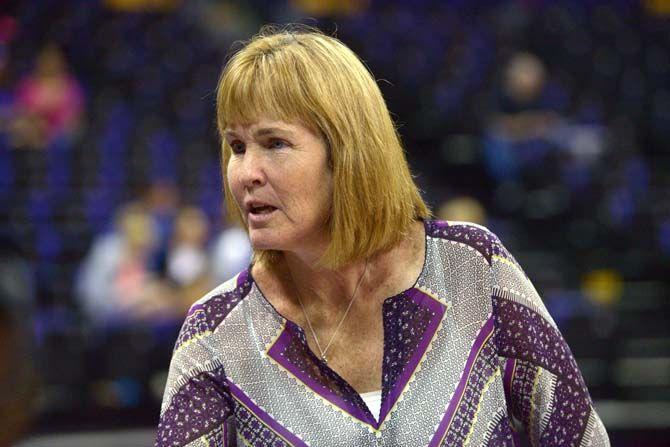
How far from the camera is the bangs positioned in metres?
1.59

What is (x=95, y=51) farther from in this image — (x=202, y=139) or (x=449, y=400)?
(x=449, y=400)

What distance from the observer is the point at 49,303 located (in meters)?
6.09

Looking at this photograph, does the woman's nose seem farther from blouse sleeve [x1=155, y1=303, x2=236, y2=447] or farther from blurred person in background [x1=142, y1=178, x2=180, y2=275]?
blurred person in background [x1=142, y1=178, x2=180, y2=275]

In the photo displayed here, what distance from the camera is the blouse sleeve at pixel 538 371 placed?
5.61 ft

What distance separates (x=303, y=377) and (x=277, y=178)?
351 mm

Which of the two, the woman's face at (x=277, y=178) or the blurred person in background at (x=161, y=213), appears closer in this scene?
the woman's face at (x=277, y=178)

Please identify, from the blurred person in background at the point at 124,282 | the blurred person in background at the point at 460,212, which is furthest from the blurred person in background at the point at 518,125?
the blurred person in background at the point at 124,282

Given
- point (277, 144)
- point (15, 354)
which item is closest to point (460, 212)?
point (277, 144)

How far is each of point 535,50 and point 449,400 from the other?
859 cm

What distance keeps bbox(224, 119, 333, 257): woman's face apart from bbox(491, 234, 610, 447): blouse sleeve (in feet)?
1.20

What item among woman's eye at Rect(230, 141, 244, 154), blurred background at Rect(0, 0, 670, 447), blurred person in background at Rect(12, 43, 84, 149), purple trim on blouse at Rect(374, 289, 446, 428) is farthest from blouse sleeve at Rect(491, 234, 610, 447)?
blurred person in background at Rect(12, 43, 84, 149)

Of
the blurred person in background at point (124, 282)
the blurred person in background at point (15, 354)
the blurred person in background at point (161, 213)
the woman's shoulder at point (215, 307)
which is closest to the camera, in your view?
the blurred person in background at point (15, 354)

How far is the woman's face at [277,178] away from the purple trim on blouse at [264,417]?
0.25 metres

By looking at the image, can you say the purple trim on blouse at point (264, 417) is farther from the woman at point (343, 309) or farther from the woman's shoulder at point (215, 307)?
the woman's shoulder at point (215, 307)
